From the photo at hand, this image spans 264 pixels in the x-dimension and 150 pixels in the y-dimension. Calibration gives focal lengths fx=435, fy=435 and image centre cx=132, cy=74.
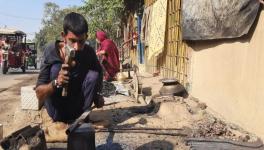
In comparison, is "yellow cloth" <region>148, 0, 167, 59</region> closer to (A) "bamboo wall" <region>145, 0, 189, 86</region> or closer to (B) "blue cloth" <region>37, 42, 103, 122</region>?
(A) "bamboo wall" <region>145, 0, 189, 86</region>

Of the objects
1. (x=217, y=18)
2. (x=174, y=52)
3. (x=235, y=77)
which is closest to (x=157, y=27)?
(x=174, y=52)

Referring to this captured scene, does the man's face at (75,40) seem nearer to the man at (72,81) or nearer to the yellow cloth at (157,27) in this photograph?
the man at (72,81)

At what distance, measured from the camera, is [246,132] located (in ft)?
17.8

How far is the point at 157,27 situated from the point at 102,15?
14.8 meters

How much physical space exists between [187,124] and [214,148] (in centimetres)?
125

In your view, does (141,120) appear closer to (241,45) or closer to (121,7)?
(241,45)

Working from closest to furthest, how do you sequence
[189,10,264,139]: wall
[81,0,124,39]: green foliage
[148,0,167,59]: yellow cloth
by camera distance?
[189,10,264,139]: wall
[148,0,167,59]: yellow cloth
[81,0,124,39]: green foliage

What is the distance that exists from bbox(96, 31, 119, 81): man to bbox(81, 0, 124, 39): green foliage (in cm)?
1121

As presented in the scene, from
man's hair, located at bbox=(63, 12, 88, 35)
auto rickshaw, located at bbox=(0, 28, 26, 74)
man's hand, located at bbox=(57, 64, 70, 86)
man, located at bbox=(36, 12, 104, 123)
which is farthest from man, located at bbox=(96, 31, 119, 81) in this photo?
auto rickshaw, located at bbox=(0, 28, 26, 74)

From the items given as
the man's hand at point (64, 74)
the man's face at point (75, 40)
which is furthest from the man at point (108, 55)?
the man's hand at point (64, 74)

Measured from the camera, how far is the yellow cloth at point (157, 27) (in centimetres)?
1131

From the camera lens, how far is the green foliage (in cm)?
2240

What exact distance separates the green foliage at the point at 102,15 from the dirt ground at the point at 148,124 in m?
14.6

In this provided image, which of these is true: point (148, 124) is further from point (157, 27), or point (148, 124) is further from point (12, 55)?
point (12, 55)
